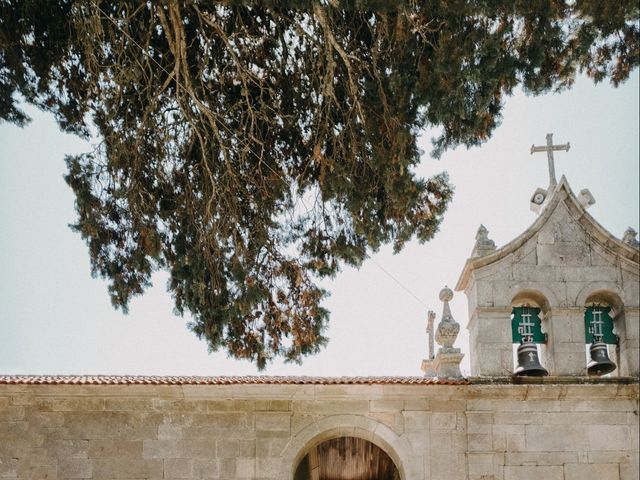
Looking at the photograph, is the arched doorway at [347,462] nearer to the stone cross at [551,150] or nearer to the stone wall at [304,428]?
the stone wall at [304,428]

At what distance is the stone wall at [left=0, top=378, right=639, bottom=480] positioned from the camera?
1143cm

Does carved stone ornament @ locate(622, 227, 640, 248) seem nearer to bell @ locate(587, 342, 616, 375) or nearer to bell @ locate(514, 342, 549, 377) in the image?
bell @ locate(587, 342, 616, 375)

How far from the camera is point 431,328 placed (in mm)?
15305

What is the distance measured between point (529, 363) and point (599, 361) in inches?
28.1

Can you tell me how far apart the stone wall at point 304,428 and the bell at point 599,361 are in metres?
0.26

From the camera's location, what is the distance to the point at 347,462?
15.2 m

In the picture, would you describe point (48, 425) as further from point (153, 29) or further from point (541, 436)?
point (541, 436)

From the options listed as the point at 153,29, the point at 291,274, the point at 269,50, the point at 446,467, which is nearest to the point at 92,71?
the point at 153,29

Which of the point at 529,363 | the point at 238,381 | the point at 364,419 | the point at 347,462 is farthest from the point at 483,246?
the point at 347,462

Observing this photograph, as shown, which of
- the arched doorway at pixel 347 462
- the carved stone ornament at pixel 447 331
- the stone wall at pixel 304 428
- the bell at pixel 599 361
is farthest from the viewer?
the arched doorway at pixel 347 462

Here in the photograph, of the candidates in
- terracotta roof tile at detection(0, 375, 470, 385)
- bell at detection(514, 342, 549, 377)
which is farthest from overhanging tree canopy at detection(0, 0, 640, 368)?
bell at detection(514, 342, 549, 377)

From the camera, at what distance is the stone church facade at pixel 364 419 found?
37.5 ft

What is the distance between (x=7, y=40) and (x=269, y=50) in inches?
86.2

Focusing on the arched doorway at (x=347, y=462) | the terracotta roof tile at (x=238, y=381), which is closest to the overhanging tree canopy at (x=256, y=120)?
the terracotta roof tile at (x=238, y=381)
